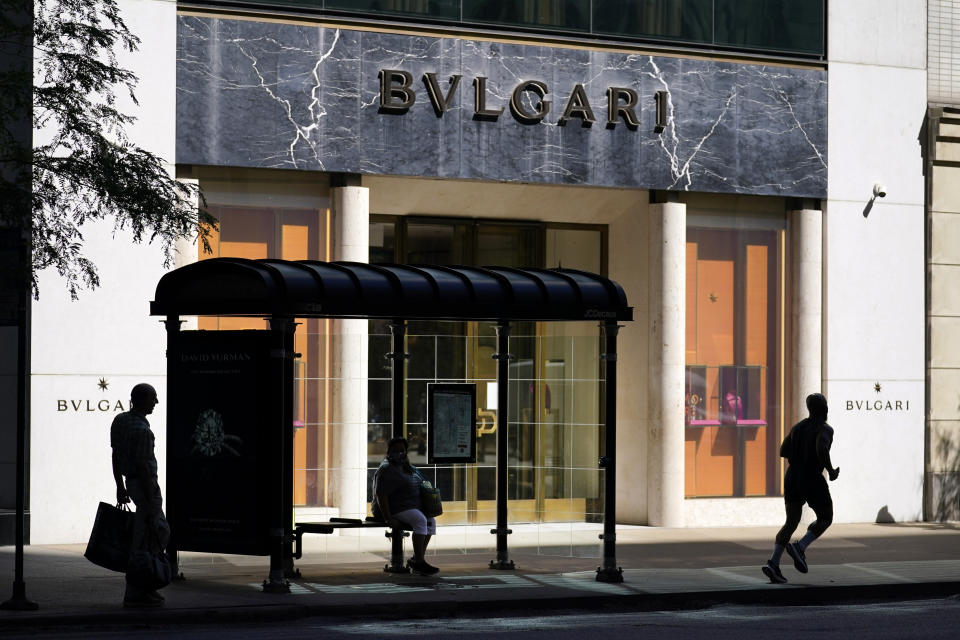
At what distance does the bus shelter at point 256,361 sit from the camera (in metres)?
12.9

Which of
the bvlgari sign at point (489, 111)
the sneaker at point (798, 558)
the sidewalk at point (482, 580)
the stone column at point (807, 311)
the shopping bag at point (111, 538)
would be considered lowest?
the sidewalk at point (482, 580)

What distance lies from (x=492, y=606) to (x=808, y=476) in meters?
3.53

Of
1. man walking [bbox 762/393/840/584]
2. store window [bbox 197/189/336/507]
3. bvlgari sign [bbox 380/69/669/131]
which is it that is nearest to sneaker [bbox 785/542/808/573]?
man walking [bbox 762/393/840/584]

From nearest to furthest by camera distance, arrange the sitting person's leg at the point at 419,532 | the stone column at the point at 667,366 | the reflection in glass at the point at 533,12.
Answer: the sitting person's leg at the point at 419,532
the reflection in glass at the point at 533,12
the stone column at the point at 667,366

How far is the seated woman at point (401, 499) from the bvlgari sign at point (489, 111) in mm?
5031

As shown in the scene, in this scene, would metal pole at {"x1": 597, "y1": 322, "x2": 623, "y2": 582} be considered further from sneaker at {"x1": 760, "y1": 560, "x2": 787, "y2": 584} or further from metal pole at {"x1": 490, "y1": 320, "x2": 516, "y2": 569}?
sneaker at {"x1": 760, "y1": 560, "x2": 787, "y2": 584}

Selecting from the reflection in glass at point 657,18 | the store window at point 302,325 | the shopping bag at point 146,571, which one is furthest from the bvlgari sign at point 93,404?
the reflection in glass at point 657,18

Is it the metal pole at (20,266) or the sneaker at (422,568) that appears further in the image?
the sneaker at (422,568)

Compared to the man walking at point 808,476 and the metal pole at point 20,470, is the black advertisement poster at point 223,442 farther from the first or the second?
the man walking at point 808,476

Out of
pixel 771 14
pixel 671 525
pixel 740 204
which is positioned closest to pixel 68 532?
pixel 671 525

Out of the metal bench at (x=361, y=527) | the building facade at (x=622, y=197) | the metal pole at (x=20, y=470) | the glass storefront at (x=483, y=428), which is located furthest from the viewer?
the building facade at (x=622, y=197)

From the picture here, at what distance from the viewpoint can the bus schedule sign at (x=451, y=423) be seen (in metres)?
14.8

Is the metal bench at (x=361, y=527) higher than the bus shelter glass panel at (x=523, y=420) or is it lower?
lower

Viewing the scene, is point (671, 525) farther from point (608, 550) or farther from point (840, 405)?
point (608, 550)
